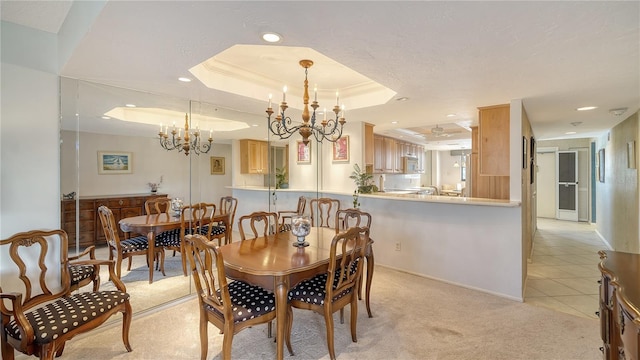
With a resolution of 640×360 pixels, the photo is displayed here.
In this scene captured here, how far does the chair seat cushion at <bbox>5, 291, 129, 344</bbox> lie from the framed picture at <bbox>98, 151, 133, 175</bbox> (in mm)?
1218

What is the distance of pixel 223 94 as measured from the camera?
3.00 metres

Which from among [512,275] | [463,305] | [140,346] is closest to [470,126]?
[512,275]

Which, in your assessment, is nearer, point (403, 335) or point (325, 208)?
point (403, 335)

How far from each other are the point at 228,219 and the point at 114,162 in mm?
1353

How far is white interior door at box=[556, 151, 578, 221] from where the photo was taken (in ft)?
25.7

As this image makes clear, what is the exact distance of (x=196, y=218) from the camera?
3.35m

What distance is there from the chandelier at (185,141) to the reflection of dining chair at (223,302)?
1.67m

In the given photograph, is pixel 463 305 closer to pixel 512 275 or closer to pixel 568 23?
pixel 512 275

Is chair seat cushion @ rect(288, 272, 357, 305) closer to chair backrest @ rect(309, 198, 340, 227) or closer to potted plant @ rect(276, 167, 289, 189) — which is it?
chair backrest @ rect(309, 198, 340, 227)

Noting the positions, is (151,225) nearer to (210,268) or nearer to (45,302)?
(45,302)

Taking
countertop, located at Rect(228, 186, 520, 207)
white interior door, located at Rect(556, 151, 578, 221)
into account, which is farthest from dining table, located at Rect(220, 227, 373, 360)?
white interior door, located at Rect(556, 151, 578, 221)

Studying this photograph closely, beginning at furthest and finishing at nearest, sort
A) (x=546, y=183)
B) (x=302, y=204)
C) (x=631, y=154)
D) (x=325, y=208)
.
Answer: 1. (x=546, y=183)
2. (x=325, y=208)
3. (x=302, y=204)
4. (x=631, y=154)

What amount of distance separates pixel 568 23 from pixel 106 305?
3.31 meters

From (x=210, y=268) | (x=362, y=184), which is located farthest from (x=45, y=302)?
(x=362, y=184)
